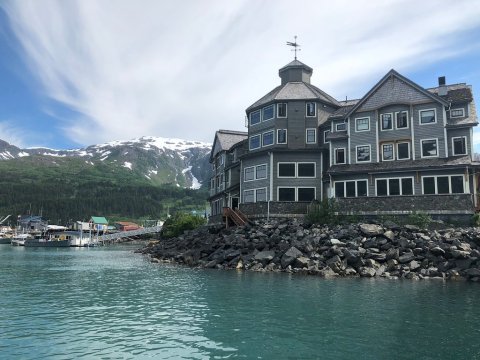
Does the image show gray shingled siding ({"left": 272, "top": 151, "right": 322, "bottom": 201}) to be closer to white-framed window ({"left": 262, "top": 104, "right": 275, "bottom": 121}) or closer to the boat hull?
white-framed window ({"left": 262, "top": 104, "right": 275, "bottom": 121})

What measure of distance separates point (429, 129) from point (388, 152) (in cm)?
471

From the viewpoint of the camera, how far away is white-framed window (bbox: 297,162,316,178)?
51.6 meters

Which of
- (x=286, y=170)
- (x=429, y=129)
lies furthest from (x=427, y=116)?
(x=286, y=170)

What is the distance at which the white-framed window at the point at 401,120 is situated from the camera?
153 feet

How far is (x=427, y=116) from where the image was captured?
4569 cm

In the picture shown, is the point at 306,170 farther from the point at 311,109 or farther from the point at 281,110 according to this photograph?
the point at 281,110

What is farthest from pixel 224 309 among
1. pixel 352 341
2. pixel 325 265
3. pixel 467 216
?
pixel 467 216

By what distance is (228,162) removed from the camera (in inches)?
2549

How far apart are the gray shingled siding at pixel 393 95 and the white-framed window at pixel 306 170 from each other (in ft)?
28.3

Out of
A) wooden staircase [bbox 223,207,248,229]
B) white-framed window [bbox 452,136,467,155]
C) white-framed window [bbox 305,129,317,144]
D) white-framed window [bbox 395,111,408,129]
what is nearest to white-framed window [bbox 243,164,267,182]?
wooden staircase [bbox 223,207,248,229]

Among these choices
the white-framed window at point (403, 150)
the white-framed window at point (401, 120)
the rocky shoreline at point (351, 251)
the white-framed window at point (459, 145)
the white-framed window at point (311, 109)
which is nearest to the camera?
the rocky shoreline at point (351, 251)

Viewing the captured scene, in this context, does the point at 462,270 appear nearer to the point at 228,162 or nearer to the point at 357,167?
the point at 357,167

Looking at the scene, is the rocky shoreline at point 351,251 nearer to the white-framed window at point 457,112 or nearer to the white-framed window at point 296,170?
the white-framed window at point 296,170

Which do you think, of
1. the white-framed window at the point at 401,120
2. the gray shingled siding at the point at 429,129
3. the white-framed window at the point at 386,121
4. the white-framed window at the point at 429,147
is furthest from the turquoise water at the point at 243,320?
the white-framed window at the point at 386,121
